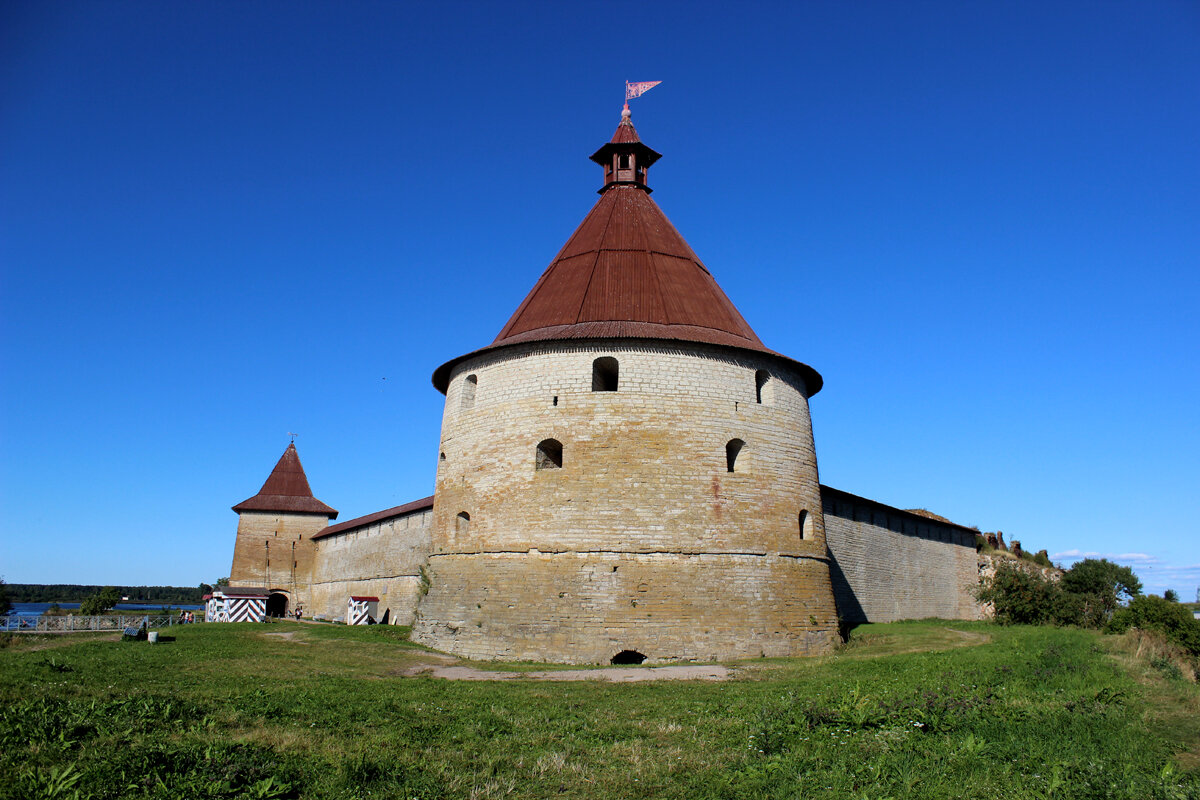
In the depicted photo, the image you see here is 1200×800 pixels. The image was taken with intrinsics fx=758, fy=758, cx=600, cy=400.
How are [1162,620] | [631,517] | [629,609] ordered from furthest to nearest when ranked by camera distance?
[1162,620] → [631,517] → [629,609]

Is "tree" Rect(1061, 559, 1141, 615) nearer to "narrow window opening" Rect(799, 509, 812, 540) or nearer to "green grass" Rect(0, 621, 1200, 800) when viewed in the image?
"narrow window opening" Rect(799, 509, 812, 540)

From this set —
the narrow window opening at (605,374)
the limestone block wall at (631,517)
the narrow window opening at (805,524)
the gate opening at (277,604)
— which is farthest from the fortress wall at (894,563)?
the gate opening at (277,604)

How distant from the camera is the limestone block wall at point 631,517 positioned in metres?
14.4

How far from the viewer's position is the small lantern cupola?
69.6ft

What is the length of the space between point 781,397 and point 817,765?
37.6 ft

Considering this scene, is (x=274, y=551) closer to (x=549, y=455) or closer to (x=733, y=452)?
(x=549, y=455)

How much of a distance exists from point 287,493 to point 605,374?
27.1m

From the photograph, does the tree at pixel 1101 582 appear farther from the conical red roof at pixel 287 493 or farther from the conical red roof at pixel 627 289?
the conical red roof at pixel 287 493

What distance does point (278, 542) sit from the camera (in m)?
36.7

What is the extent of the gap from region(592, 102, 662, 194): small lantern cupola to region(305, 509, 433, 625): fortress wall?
38.4 ft

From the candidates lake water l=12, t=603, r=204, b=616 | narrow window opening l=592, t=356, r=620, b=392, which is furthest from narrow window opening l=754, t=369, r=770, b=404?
lake water l=12, t=603, r=204, b=616

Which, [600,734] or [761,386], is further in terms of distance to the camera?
[761,386]

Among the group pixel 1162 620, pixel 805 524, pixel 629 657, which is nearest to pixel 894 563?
pixel 1162 620

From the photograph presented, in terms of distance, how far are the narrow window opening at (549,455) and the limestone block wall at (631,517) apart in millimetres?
66
